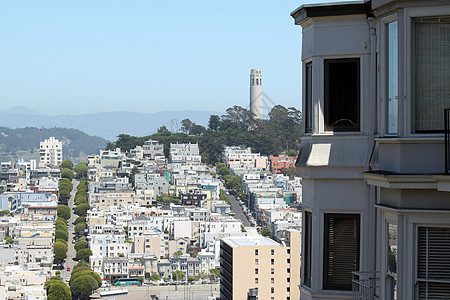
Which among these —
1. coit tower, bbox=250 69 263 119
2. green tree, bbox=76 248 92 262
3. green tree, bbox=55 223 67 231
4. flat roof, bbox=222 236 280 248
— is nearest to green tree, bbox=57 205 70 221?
green tree, bbox=55 223 67 231

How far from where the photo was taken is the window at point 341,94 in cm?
327

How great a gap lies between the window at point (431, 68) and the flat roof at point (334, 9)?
53cm

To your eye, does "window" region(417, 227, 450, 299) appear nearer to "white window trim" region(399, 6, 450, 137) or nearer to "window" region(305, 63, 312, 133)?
"white window trim" region(399, 6, 450, 137)

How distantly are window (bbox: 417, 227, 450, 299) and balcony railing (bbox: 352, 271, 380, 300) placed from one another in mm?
357

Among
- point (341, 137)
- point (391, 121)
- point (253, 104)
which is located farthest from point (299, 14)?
point (253, 104)

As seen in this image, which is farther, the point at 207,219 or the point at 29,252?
the point at 207,219

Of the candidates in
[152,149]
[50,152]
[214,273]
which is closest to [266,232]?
[214,273]

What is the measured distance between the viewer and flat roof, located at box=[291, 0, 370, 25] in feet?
10.6

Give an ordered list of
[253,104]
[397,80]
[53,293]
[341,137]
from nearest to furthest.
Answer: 1. [397,80]
2. [341,137]
3. [53,293]
4. [253,104]

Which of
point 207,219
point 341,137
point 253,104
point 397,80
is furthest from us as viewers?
point 253,104

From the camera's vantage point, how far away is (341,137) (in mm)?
3248

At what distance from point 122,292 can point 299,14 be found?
39.6m

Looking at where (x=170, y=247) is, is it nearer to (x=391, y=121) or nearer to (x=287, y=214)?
(x=287, y=214)

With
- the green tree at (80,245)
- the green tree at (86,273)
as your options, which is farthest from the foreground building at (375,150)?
the green tree at (80,245)
